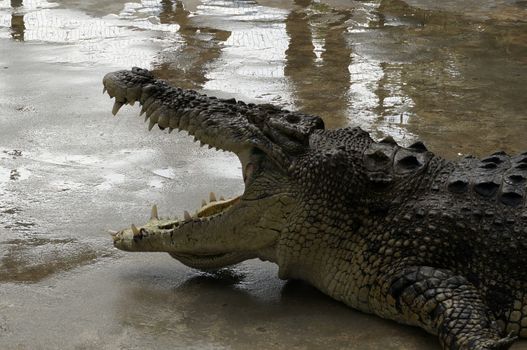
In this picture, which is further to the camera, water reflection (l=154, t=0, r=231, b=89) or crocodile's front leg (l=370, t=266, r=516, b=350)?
water reflection (l=154, t=0, r=231, b=89)

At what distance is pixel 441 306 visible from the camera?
3.38 meters

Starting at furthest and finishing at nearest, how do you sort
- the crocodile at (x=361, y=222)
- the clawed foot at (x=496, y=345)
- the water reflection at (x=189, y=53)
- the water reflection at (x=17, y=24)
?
the water reflection at (x=17, y=24) → the water reflection at (x=189, y=53) → the crocodile at (x=361, y=222) → the clawed foot at (x=496, y=345)

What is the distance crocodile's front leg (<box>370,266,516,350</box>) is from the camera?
3.24m

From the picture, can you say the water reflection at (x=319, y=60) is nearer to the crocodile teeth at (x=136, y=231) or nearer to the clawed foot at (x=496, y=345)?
the crocodile teeth at (x=136, y=231)

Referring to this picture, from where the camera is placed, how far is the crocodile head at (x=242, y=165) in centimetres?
387

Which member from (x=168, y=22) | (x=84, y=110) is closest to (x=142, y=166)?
(x=84, y=110)

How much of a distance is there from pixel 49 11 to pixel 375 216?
863 cm

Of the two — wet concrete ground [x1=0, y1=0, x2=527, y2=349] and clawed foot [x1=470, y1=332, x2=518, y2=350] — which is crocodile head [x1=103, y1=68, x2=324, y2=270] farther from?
clawed foot [x1=470, y1=332, x2=518, y2=350]

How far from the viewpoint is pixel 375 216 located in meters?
3.72

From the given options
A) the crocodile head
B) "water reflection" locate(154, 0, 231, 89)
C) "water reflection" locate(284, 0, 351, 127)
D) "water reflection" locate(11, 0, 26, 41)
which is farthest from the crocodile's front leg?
"water reflection" locate(11, 0, 26, 41)

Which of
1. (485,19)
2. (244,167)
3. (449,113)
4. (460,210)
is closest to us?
(460,210)

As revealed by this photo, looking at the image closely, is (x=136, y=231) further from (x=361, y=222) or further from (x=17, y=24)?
(x=17, y=24)

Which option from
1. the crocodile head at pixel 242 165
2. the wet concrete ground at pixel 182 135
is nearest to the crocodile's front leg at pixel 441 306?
the wet concrete ground at pixel 182 135

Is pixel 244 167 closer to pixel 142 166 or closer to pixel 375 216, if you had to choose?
pixel 375 216
